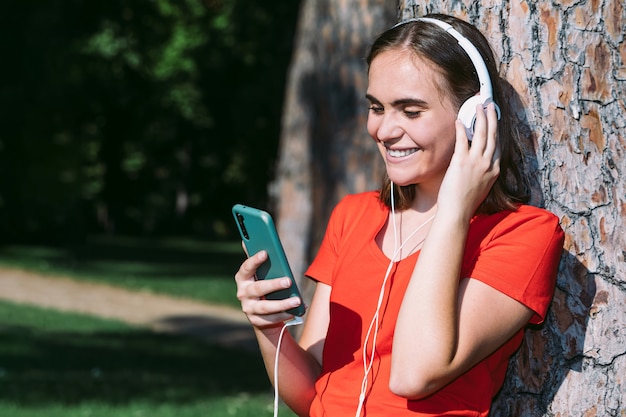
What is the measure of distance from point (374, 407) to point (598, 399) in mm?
664

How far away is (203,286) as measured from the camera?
20.9m

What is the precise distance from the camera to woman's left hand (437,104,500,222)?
7.57ft

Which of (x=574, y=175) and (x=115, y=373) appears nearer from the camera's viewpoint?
(x=574, y=175)

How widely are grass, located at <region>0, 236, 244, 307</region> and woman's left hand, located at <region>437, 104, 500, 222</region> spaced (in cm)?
1594

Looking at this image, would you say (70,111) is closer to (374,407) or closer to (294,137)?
(294,137)

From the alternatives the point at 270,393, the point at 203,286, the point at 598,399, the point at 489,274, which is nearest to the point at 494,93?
the point at 489,274

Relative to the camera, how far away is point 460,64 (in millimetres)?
2406

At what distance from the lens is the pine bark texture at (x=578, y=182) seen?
2639 millimetres

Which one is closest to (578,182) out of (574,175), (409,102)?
(574,175)

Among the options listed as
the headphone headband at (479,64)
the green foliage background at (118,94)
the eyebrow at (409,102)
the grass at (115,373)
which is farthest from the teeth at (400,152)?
the green foliage background at (118,94)

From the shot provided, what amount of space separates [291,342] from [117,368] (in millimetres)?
8610

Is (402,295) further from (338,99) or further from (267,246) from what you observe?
(338,99)

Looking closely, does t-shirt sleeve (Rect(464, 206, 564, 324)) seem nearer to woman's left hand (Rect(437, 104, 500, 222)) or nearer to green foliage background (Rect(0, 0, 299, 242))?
woman's left hand (Rect(437, 104, 500, 222))

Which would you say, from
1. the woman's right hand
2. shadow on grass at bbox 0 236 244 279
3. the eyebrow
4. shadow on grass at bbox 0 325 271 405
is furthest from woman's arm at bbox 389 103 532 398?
shadow on grass at bbox 0 236 244 279
